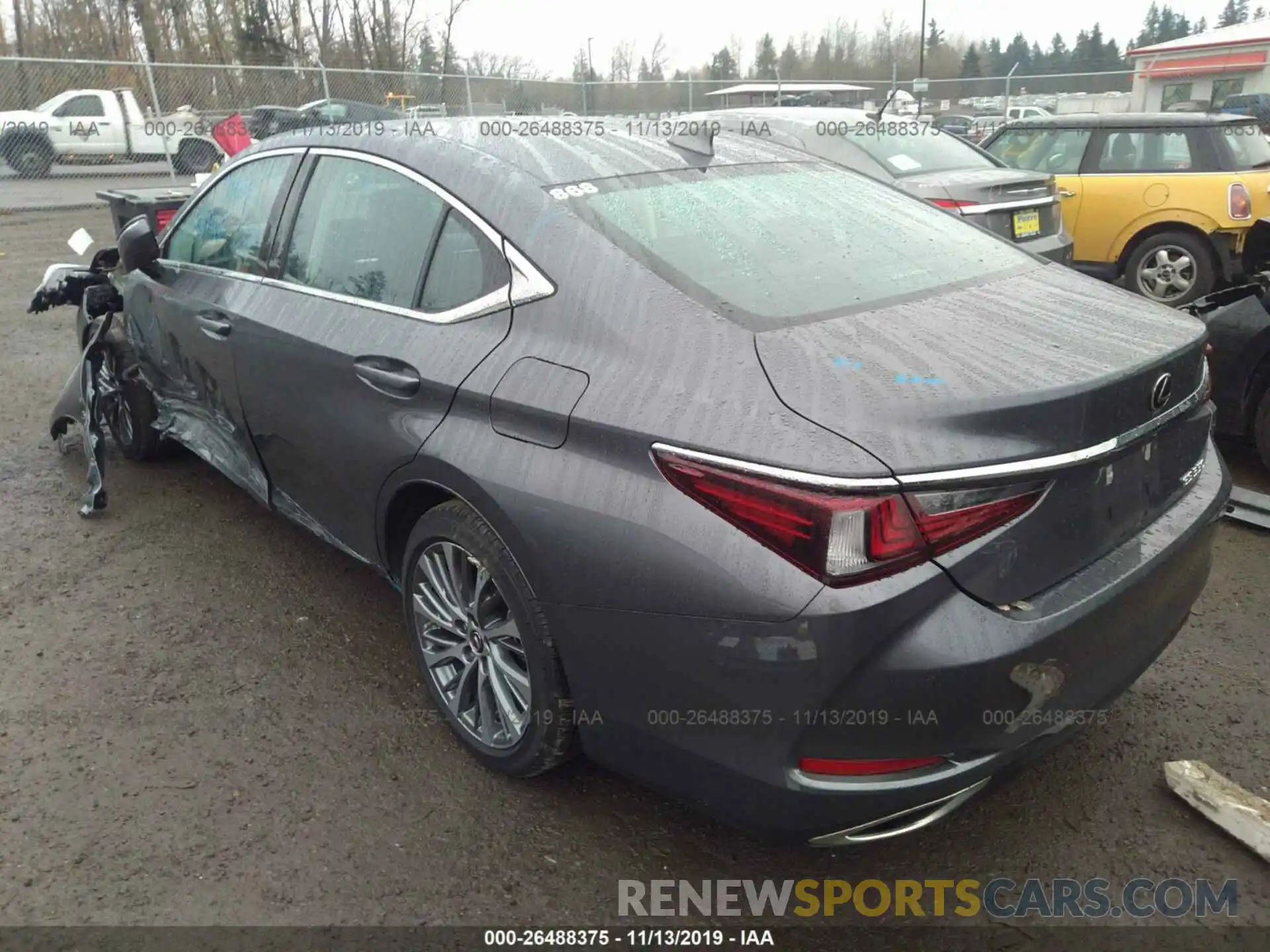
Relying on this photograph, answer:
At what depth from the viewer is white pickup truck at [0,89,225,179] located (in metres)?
16.4

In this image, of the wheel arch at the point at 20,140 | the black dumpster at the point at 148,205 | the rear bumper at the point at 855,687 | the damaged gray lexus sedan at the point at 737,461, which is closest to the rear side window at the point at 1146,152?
the damaged gray lexus sedan at the point at 737,461

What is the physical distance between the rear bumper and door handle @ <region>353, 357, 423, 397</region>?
2.57 ft

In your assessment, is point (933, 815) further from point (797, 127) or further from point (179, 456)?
point (797, 127)

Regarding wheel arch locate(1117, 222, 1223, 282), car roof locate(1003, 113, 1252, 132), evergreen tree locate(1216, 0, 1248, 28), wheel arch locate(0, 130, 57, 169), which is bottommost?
wheel arch locate(1117, 222, 1223, 282)

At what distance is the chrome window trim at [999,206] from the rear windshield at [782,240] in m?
3.85

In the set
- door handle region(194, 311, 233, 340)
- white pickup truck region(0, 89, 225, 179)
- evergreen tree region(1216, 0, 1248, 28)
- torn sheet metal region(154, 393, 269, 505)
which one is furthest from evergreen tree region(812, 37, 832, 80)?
evergreen tree region(1216, 0, 1248, 28)

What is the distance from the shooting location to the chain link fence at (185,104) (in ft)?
53.7

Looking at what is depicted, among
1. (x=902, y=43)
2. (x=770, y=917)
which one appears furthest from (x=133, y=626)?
(x=902, y=43)

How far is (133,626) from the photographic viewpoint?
3477 mm

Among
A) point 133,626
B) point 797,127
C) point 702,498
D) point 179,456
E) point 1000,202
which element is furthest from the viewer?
point 797,127

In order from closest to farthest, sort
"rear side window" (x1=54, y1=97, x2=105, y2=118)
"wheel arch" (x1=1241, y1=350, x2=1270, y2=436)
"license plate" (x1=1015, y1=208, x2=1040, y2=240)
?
"wheel arch" (x1=1241, y1=350, x2=1270, y2=436), "license plate" (x1=1015, y1=208, x2=1040, y2=240), "rear side window" (x1=54, y1=97, x2=105, y2=118)

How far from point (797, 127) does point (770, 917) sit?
659 cm

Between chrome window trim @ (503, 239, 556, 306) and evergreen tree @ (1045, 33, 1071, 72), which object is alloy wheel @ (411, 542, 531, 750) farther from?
evergreen tree @ (1045, 33, 1071, 72)

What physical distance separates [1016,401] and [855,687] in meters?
0.64
